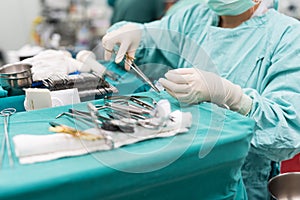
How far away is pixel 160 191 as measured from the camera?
619 mm

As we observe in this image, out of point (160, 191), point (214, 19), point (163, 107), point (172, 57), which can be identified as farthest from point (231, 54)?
point (160, 191)

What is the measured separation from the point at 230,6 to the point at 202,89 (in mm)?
448

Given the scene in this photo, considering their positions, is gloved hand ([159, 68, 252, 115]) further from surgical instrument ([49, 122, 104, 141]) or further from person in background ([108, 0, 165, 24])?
person in background ([108, 0, 165, 24])

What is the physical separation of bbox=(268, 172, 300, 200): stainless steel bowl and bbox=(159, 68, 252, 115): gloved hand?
309 millimetres

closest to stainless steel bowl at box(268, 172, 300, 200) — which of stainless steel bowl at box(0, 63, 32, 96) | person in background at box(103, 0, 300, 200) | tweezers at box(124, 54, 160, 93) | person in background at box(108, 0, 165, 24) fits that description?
person in background at box(103, 0, 300, 200)

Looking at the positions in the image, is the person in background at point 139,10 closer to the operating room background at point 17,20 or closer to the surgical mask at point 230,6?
the operating room background at point 17,20

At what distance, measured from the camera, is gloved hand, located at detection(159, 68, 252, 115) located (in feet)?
2.58

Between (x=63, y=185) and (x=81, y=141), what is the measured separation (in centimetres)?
10

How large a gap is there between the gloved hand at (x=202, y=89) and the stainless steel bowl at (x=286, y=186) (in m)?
0.31

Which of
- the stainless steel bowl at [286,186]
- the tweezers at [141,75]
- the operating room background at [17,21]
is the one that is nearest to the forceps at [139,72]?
the tweezers at [141,75]

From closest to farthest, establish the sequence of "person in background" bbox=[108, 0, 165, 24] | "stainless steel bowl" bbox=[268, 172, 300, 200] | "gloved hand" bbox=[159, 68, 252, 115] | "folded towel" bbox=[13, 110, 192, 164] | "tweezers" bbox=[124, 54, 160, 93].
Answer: "folded towel" bbox=[13, 110, 192, 164], "gloved hand" bbox=[159, 68, 252, 115], "tweezers" bbox=[124, 54, 160, 93], "stainless steel bowl" bbox=[268, 172, 300, 200], "person in background" bbox=[108, 0, 165, 24]

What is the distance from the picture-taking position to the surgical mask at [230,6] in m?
1.08

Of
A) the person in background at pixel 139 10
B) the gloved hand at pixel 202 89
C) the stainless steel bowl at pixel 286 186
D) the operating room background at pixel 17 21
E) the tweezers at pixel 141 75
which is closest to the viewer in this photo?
the gloved hand at pixel 202 89

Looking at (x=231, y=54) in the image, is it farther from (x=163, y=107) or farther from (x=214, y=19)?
(x=163, y=107)
